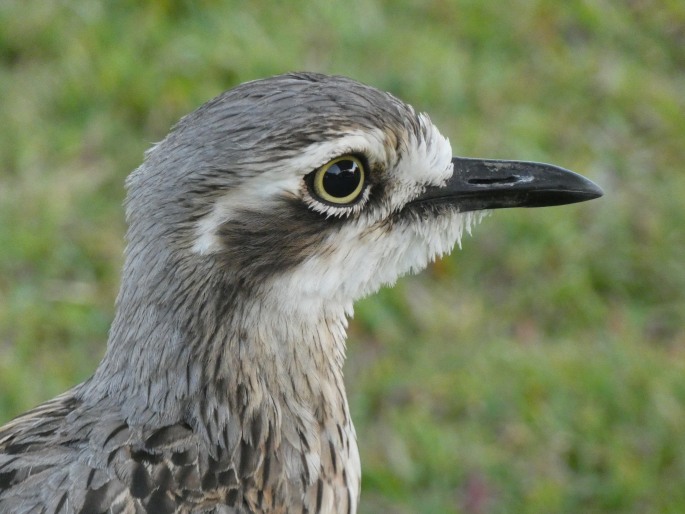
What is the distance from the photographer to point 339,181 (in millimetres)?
2693

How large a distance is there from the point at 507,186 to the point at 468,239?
2.60m

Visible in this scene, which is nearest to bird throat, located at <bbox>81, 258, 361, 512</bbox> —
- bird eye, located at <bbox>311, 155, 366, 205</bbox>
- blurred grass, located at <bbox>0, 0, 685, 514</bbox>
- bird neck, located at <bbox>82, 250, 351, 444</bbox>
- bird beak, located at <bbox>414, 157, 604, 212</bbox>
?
bird neck, located at <bbox>82, 250, 351, 444</bbox>

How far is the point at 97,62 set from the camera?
5906 mm

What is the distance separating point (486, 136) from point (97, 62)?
206cm

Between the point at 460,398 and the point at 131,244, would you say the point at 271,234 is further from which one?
the point at 460,398

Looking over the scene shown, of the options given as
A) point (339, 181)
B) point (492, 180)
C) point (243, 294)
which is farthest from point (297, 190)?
point (492, 180)

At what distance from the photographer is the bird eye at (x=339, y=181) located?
2.67 metres

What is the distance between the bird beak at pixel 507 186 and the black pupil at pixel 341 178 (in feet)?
0.90

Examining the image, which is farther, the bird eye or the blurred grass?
the blurred grass

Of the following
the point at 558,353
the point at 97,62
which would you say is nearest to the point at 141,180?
the point at 558,353

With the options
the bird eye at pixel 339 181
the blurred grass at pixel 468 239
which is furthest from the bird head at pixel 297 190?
the blurred grass at pixel 468 239

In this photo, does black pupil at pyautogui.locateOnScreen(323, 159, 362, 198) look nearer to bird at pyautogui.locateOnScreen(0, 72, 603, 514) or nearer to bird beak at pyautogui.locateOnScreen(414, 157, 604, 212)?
bird at pyautogui.locateOnScreen(0, 72, 603, 514)

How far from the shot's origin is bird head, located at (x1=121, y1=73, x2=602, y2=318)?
8.56ft

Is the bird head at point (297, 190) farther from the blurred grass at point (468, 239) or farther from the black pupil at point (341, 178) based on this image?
the blurred grass at point (468, 239)
